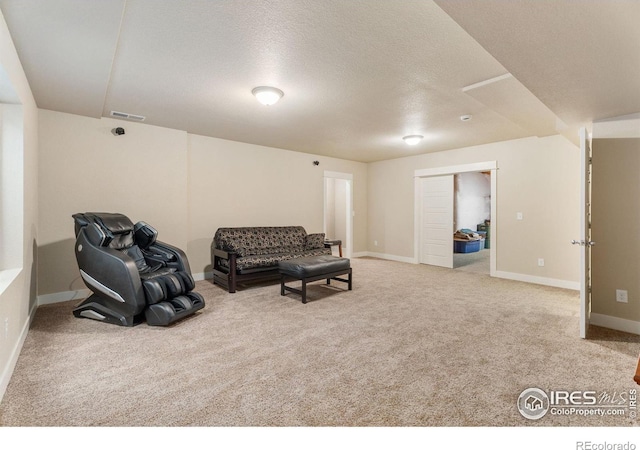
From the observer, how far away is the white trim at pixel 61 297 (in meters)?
3.75

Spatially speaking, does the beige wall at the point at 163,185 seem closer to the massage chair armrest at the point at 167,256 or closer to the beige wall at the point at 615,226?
the massage chair armrest at the point at 167,256

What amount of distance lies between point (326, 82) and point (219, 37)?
3.58 feet

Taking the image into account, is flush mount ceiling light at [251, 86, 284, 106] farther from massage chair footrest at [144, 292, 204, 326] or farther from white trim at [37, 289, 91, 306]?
white trim at [37, 289, 91, 306]

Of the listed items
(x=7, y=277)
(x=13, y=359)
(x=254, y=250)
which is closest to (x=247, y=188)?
(x=254, y=250)

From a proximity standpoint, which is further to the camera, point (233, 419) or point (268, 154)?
point (268, 154)

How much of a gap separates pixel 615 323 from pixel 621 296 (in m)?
0.28

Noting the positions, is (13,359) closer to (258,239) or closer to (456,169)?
(258,239)

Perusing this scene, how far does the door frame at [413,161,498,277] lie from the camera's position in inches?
219

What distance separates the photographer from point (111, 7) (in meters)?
1.87

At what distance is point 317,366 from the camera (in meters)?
2.26

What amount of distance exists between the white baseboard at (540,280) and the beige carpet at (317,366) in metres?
1.19

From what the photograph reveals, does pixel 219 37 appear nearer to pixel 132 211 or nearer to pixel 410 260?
pixel 132 211

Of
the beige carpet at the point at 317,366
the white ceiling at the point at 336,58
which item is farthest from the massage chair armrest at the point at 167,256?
the white ceiling at the point at 336,58
